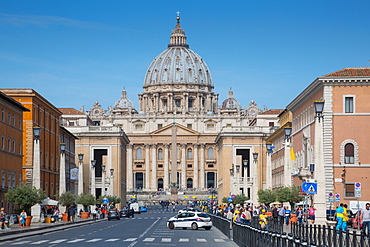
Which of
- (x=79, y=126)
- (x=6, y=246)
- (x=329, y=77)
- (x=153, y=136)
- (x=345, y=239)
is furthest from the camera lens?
(x=153, y=136)

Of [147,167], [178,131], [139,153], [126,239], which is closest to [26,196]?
[126,239]

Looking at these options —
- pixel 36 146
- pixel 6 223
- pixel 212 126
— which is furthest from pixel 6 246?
pixel 212 126

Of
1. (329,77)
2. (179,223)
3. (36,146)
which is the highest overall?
(329,77)

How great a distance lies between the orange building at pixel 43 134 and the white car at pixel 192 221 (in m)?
25.7

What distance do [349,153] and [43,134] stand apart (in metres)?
30.1

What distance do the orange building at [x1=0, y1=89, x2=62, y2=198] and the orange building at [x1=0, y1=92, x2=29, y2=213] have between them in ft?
9.19

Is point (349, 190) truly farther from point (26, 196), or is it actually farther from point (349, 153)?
point (26, 196)

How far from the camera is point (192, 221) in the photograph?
48781 mm

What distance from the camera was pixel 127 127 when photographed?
634ft

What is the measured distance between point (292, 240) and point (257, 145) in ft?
386

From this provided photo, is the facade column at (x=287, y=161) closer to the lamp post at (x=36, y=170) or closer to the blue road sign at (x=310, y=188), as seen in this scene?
the lamp post at (x=36, y=170)

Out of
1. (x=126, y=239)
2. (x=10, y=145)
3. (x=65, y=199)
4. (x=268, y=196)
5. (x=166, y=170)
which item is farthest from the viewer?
(x=166, y=170)

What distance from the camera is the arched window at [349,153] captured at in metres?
63.1

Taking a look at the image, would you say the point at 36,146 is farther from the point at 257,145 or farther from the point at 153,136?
the point at 153,136
